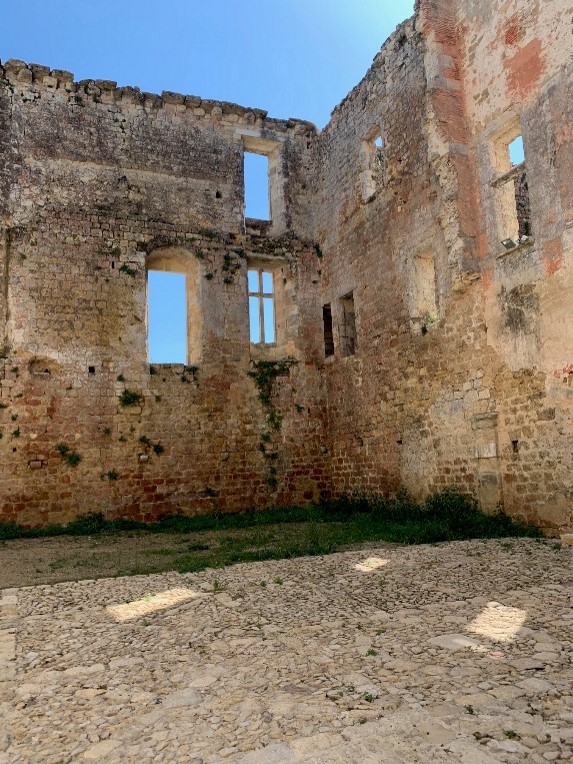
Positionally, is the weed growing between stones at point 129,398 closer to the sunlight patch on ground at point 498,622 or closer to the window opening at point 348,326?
the window opening at point 348,326

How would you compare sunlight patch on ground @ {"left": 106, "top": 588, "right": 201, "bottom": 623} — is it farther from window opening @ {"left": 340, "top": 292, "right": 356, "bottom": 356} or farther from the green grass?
window opening @ {"left": 340, "top": 292, "right": 356, "bottom": 356}

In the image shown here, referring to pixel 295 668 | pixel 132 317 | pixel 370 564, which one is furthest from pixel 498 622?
pixel 132 317

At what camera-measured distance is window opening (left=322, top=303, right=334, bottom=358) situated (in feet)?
45.7

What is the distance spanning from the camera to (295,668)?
351 centimetres

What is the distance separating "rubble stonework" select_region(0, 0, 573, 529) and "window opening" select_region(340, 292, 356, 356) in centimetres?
8

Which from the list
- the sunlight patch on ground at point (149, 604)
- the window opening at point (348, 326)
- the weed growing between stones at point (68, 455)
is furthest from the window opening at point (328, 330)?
the sunlight patch on ground at point (149, 604)

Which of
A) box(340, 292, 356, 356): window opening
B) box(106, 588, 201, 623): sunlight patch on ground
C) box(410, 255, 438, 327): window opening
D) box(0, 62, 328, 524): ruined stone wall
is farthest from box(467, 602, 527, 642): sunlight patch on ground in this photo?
box(340, 292, 356, 356): window opening

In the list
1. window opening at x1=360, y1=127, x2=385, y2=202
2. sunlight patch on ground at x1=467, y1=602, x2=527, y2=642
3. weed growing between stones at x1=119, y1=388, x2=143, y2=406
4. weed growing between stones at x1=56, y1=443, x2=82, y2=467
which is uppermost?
window opening at x1=360, y1=127, x2=385, y2=202

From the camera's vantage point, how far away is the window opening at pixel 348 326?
1321cm

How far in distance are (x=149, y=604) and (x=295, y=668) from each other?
199cm

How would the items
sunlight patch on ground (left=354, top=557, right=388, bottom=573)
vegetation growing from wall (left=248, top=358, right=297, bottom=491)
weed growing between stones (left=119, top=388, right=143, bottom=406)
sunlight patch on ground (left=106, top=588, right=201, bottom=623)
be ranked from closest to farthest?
sunlight patch on ground (left=106, top=588, right=201, bottom=623) < sunlight patch on ground (left=354, top=557, right=388, bottom=573) < weed growing between stones (left=119, top=388, right=143, bottom=406) < vegetation growing from wall (left=248, top=358, right=297, bottom=491)

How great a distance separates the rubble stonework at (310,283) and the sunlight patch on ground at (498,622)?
12.4 ft

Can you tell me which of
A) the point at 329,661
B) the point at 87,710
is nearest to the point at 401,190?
the point at 329,661

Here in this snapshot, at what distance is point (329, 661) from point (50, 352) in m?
9.56
